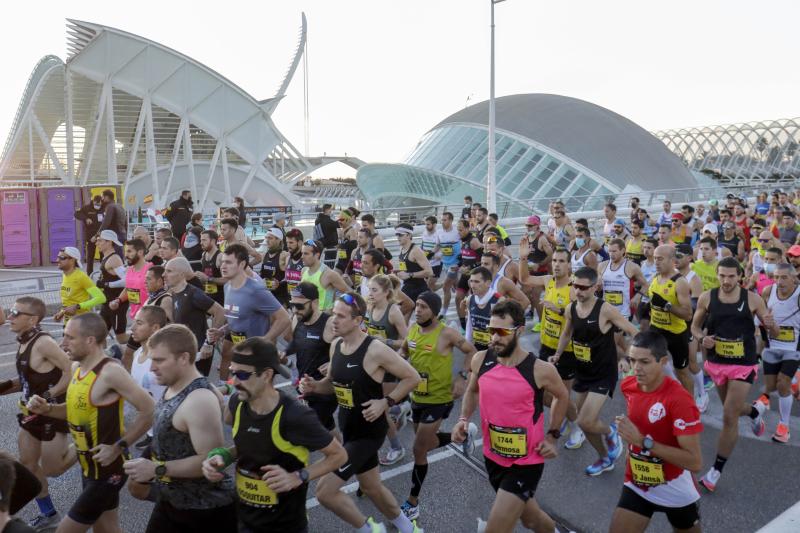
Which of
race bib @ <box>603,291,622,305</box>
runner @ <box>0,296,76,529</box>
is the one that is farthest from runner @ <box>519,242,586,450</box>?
runner @ <box>0,296,76,529</box>

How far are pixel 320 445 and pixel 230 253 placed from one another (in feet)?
11.5

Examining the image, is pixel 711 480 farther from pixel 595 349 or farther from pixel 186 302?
pixel 186 302

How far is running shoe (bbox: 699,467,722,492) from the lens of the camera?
16.8ft

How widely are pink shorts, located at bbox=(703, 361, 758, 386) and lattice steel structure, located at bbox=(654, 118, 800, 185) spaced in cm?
9247

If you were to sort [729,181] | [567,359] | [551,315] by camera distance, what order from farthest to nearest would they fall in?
[729,181]
[551,315]
[567,359]

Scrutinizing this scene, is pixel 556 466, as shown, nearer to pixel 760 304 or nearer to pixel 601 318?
pixel 601 318

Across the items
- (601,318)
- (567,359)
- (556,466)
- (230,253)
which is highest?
(230,253)

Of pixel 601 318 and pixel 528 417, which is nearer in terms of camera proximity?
pixel 528 417

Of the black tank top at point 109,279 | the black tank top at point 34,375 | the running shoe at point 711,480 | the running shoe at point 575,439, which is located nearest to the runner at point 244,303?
the black tank top at point 34,375

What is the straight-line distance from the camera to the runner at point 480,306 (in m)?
6.18

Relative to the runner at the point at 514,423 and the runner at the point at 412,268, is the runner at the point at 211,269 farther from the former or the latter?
the runner at the point at 514,423

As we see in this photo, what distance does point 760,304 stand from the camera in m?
5.88

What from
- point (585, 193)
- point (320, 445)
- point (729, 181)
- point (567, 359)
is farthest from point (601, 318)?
point (729, 181)

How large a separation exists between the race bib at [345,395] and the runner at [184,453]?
120cm
